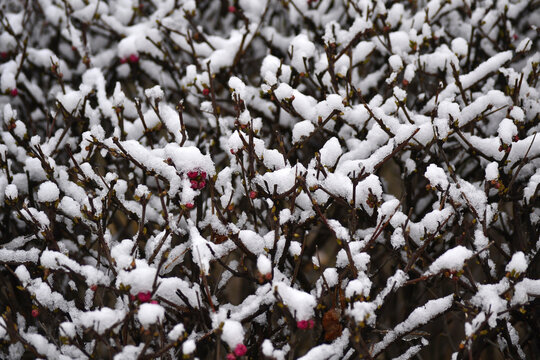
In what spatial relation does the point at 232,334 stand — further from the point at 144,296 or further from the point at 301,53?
the point at 301,53

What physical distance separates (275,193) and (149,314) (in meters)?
0.87

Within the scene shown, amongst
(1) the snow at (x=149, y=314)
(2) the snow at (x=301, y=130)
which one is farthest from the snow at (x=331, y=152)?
(1) the snow at (x=149, y=314)

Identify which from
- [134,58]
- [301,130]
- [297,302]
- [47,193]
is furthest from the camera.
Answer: [134,58]

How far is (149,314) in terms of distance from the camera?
180 centimetres

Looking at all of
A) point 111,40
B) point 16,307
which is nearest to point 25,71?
point 111,40

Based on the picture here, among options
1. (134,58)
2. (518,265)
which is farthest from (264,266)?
(134,58)

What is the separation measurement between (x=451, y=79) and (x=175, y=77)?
7.67ft

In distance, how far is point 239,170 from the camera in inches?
109

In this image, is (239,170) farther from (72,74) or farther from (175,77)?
(72,74)

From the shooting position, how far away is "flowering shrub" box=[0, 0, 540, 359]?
6.89 ft

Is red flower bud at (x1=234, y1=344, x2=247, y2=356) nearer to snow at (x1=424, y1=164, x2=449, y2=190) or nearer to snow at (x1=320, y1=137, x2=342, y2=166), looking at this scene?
snow at (x1=320, y1=137, x2=342, y2=166)

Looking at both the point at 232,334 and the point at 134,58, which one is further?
the point at 134,58

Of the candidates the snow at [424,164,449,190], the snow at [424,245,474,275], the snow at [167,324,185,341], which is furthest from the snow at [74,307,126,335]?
the snow at [424,164,449,190]

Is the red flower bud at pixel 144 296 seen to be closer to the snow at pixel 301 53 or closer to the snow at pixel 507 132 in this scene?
the snow at pixel 301 53
